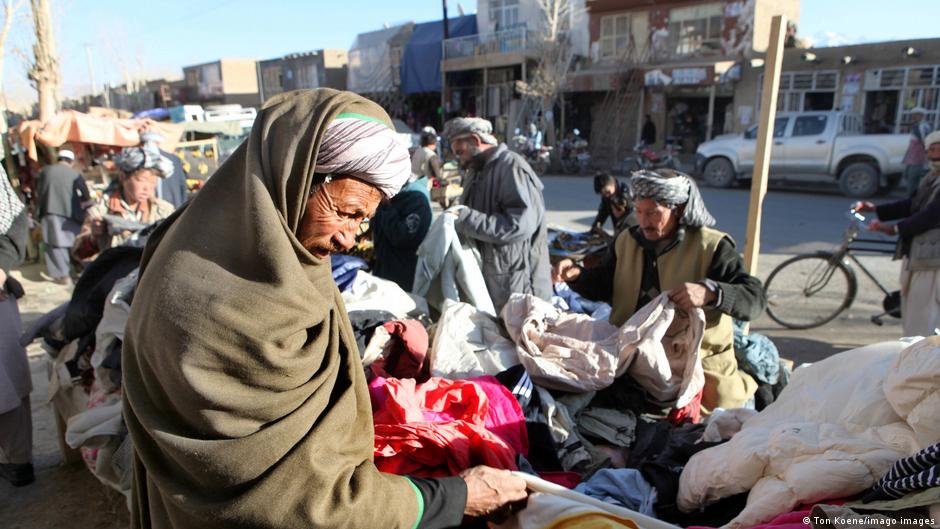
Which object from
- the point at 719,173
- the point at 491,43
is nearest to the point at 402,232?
the point at 719,173

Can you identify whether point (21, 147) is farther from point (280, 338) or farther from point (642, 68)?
point (642, 68)

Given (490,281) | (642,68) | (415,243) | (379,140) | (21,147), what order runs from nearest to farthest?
(379,140) < (490,281) < (415,243) < (21,147) < (642,68)

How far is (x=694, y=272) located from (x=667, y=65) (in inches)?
839

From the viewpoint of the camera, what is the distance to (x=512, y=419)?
2.05m

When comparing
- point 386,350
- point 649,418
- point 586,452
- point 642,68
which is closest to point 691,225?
point 649,418

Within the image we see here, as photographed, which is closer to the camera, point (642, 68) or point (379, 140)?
point (379, 140)

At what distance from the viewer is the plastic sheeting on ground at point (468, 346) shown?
7.76ft

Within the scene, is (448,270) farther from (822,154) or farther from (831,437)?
(822,154)

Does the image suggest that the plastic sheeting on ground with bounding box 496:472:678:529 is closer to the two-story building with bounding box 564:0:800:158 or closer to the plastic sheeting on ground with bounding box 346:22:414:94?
the two-story building with bounding box 564:0:800:158

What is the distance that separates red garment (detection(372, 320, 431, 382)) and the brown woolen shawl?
1145 mm

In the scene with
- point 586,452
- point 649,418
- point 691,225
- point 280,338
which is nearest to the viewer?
point 280,338

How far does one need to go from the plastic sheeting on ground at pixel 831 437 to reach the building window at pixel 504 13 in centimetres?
2770

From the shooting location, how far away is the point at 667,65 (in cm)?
2169

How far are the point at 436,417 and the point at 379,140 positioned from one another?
3.37 ft
